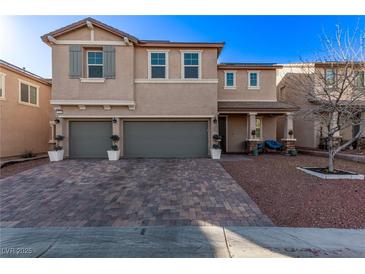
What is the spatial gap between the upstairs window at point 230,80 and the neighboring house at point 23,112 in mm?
13432

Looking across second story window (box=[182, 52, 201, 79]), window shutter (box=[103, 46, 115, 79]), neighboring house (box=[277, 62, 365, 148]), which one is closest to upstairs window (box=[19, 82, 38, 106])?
window shutter (box=[103, 46, 115, 79])

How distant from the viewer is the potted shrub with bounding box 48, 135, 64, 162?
10.5 meters

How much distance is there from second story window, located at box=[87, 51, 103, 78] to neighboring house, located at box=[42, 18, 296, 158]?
0.10 feet

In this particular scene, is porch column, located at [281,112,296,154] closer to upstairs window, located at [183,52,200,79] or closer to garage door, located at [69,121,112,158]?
upstairs window, located at [183,52,200,79]

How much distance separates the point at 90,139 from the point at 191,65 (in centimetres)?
736

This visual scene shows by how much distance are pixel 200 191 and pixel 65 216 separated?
357 centimetres

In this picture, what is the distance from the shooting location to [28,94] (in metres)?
13.1

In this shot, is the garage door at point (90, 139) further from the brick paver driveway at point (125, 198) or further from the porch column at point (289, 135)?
the porch column at point (289, 135)

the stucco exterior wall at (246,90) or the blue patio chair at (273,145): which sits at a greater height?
the stucco exterior wall at (246,90)

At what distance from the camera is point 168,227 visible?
151 inches

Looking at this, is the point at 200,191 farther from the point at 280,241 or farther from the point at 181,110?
the point at 181,110

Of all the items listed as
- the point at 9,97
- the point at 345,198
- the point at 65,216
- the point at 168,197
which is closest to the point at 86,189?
the point at 65,216

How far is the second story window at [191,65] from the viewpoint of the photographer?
11203 mm

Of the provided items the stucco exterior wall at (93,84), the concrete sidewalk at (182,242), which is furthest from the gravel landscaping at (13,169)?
the concrete sidewalk at (182,242)
